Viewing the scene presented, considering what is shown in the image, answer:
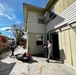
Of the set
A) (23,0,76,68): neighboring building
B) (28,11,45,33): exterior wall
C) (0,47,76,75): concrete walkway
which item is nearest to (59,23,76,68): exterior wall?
(23,0,76,68): neighboring building

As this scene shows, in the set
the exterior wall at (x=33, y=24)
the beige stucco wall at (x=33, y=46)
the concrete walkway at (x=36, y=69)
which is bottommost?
A: the concrete walkway at (x=36, y=69)

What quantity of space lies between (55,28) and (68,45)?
236cm

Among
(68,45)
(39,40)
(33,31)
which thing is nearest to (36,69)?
(68,45)

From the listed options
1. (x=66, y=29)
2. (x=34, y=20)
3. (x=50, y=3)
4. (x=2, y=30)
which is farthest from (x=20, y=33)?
(x=66, y=29)

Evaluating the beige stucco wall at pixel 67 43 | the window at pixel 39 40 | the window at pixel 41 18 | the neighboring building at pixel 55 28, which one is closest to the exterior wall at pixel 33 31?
the neighboring building at pixel 55 28

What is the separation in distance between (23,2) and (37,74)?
718 centimetres

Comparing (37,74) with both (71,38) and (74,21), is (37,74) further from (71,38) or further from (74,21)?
(74,21)

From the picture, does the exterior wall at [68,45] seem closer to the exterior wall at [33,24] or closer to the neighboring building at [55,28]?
the neighboring building at [55,28]

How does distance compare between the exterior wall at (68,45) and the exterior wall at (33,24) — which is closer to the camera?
the exterior wall at (68,45)

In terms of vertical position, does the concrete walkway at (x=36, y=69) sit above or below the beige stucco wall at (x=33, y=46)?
below

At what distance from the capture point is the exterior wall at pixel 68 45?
4965 millimetres

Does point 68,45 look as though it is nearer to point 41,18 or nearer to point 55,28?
point 55,28

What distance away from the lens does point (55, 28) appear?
24.1ft

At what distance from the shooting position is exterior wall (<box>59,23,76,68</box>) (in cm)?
496
